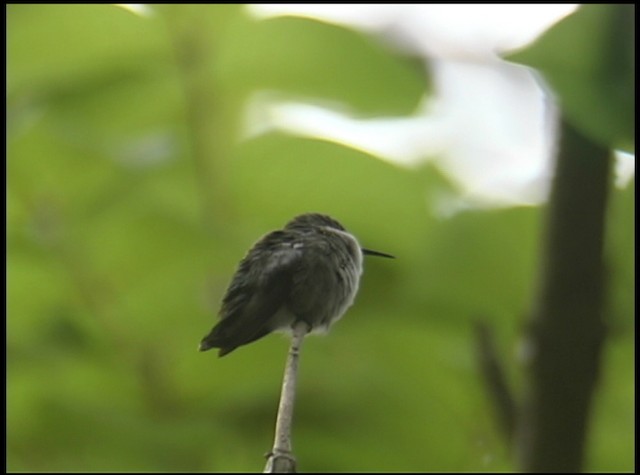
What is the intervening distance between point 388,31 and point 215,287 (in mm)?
527

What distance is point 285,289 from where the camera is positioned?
640 millimetres

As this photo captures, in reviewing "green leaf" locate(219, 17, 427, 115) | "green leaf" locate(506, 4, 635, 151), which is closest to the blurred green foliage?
"green leaf" locate(219, 17, 427, 115)

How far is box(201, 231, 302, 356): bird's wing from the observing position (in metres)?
Result: 0.61

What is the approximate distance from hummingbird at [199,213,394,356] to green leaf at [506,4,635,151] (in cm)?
49

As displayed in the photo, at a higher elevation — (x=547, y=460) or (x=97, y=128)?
(x=97, y=128)

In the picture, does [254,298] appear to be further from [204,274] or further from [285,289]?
[204,274]

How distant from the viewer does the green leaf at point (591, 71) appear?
3.70 ft

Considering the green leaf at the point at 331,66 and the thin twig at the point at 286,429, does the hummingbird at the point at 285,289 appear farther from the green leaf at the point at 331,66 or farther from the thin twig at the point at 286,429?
the green leaf at the point at 331,66

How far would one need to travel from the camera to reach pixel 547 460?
142 cm

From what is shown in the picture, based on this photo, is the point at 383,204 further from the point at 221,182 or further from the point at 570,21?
the point at 570,21

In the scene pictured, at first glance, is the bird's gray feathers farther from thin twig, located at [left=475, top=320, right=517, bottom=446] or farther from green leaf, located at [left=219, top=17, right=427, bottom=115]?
green leaf, located at [left=219, top=17, right=427, bottom=115]

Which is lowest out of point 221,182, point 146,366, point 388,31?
point 146,366

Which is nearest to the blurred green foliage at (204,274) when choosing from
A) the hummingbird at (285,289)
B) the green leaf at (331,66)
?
the green leaf at (331,66)

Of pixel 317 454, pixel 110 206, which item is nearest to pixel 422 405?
pixel 317 454
